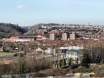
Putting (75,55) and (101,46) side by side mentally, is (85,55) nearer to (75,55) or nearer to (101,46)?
(75,55)

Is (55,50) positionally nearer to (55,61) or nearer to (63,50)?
(63,50)

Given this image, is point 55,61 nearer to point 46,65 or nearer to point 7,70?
point 46,65

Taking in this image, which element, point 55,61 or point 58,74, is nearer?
point 58,74

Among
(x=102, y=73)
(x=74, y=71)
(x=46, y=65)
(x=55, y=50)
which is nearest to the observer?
(x=102, y=73)

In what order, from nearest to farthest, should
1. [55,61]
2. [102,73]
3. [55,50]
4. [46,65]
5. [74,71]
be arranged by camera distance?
[102,73]
[74,71]
[46,65]
[55,61]
[55,50]

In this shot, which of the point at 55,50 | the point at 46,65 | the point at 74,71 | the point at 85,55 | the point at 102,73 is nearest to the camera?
the point at 102,73

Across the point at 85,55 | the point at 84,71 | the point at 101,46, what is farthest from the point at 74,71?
the point at 101,46

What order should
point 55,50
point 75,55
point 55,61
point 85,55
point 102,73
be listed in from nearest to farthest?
point 102,73 → point 55,61 → point 85,55 → point 75,55 → point 55,50

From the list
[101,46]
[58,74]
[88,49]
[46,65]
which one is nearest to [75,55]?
[88,49]

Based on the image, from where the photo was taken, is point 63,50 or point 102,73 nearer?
point 102,73
